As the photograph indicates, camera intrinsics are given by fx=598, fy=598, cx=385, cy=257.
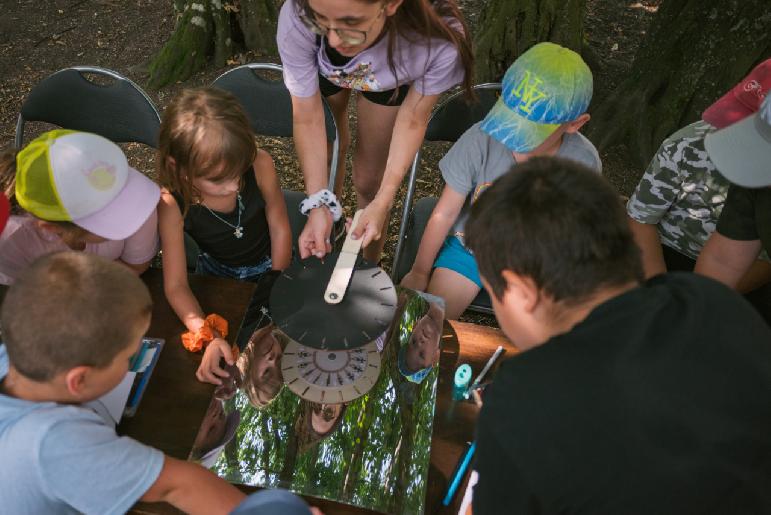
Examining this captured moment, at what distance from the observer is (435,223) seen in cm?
209

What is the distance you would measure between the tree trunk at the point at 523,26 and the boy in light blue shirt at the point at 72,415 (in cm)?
264

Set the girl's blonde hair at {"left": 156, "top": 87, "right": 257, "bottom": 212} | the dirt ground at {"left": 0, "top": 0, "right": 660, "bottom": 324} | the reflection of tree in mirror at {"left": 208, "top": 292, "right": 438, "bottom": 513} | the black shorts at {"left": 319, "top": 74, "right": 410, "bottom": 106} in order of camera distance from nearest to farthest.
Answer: the reflection of tree in mirror at {"left": 208, "top": 292, "right": 438, "bottom": 513}
the girl's blonde hair at {"left": 156, "top": 87, "right": 257, "bottom": 212}
the black shorts at {"left": 319, "top": 74, "right": 410, "bottom": 106}
the dirt ground at {"left": 0, "top": 0, "right": 660, "bottom": 324}

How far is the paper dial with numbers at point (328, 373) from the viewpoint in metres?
1.34

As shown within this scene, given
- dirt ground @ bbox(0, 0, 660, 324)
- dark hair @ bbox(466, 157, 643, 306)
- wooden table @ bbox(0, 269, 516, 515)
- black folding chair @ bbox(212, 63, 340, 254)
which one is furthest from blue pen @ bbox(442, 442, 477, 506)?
dirt ground @ bbox(0, 0, 660, 324)

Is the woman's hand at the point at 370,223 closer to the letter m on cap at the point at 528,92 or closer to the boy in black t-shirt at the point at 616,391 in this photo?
the letter m on cap at the point at 528,92

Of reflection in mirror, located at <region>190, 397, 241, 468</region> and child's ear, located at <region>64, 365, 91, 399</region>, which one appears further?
reflection in mirror, located at <region>190, 397, 241, 468</region>

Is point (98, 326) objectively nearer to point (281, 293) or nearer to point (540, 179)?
point (281, 293)

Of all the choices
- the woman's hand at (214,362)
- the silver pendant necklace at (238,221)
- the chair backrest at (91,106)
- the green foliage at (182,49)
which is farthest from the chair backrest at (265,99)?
the green foliage at (182,49)

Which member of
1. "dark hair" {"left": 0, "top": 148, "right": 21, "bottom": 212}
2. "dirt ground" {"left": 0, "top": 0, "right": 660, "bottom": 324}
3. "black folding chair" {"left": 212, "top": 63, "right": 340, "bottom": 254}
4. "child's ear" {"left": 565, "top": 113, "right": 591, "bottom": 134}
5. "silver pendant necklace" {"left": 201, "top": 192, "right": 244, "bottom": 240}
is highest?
"child's ear" {"left": 565, "top": 113, "right": 591, "bottom": 134}

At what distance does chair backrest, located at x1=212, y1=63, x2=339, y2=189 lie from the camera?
92.3 inches

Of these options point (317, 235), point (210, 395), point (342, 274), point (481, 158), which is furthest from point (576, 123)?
point (210, 395)

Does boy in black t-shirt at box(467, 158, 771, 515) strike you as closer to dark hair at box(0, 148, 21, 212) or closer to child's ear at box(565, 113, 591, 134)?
child's ear at box(565, 113, 591, 134)

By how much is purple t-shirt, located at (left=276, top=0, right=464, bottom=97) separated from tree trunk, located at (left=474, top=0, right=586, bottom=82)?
1.35 meters

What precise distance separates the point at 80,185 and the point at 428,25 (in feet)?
3.53
